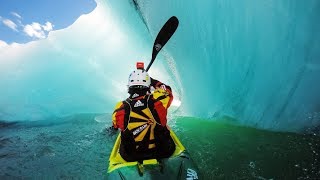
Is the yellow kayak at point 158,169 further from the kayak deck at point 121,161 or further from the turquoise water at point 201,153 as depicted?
the turquoise water at point 201,153

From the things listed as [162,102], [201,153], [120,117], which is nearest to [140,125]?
[120,117]

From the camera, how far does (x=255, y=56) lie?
5398mm

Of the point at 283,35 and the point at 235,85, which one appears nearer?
the point at 283,35

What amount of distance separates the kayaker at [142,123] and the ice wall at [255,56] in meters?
2.88

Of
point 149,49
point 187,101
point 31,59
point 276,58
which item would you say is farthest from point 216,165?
point 31,59

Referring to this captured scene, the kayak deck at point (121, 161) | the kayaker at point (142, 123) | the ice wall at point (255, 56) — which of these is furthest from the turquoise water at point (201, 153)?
the kayaker at point (142, 123)

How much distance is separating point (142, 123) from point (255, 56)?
3.18 m

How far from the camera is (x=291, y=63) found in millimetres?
5141

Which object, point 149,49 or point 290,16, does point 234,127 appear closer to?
point 290,16

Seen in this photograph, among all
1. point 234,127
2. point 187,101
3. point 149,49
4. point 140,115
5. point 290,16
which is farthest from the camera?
point 149,49

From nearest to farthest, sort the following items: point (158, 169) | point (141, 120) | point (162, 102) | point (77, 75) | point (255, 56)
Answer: point (158, 169) → point (141, 120) → point (162, 102) → point (255, 56) → point (77, 75)

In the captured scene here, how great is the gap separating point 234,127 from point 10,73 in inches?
365

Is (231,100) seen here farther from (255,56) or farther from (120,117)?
(120,117)

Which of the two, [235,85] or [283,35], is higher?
[283,35]
